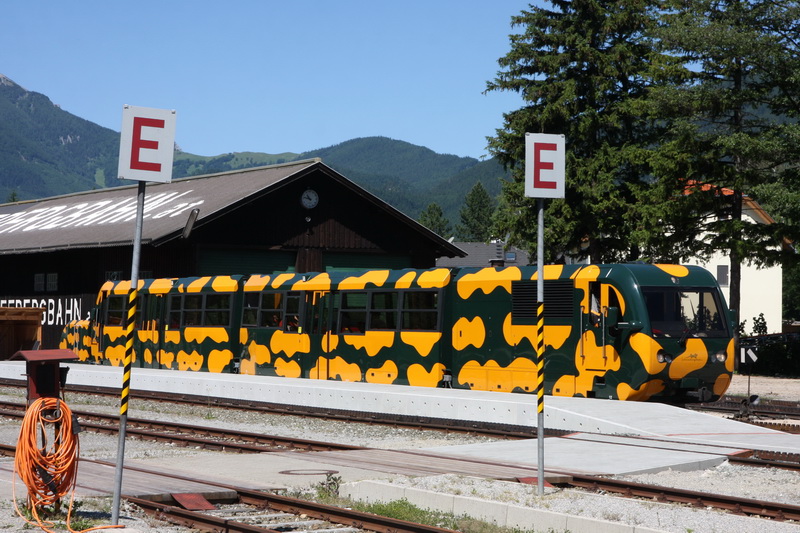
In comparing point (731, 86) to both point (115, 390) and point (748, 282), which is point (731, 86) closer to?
point (115, 390)

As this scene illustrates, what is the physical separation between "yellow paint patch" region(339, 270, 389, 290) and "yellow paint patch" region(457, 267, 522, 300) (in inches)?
95.1

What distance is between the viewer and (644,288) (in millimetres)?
19484

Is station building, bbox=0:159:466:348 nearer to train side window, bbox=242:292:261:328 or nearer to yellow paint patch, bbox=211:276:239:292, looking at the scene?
yellow paint patch, bbox=211:276:239:292

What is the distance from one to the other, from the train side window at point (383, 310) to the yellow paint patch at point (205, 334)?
5853mm

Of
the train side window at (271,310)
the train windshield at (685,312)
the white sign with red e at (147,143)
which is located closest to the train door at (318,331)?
the train side window at (271,310)

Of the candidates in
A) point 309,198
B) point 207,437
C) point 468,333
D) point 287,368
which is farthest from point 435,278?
point 309,198

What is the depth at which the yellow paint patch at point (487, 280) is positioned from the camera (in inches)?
846

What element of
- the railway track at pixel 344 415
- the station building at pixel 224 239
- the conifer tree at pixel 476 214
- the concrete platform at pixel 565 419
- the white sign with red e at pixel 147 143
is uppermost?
the conifer tree at pixel 476 214

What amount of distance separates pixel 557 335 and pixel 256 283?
10323 mm

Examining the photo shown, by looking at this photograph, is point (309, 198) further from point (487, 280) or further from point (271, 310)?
point (487, 280)

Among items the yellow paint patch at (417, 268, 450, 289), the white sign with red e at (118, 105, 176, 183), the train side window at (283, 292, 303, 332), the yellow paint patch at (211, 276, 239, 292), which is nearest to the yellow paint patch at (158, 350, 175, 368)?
the yellow paint patch at (211, 276, 239, 292)

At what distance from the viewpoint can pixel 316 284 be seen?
86.0ft

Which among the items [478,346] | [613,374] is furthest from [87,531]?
[478,346]

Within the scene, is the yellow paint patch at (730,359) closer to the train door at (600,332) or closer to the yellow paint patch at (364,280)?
the train door at (600,332)
